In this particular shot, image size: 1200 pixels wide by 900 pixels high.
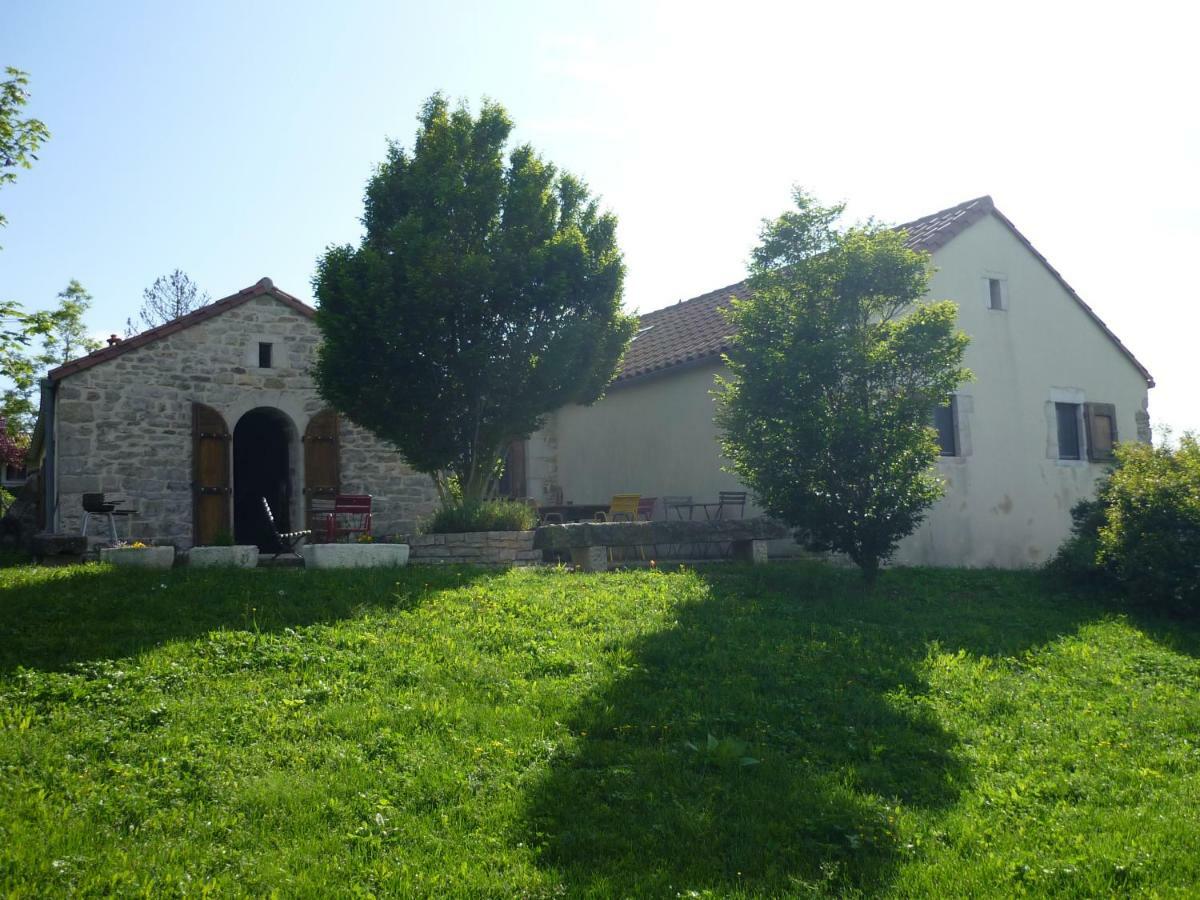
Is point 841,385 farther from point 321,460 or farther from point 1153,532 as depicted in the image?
point 321,460

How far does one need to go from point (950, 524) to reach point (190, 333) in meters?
11.7

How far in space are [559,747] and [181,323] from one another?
11.3m

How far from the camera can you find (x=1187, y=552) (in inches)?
462

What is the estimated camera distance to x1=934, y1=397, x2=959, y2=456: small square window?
15602 millimetres

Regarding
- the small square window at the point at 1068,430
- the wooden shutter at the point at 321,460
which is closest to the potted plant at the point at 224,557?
the wooden shutter at the point at 321,460

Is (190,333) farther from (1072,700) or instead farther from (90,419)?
(1072,700)

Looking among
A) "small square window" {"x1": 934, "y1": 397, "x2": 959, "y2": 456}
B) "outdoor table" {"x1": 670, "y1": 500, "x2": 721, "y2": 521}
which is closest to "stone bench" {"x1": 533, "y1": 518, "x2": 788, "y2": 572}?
"outdoor table" {"x1": 670, "y1": 500, "x2": 721, "y2": 521}

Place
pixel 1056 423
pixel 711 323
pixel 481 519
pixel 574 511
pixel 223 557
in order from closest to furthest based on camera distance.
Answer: pixel 223 557
pixel 481 519
pixel 574 511
pixel 1056 423
pixel 711 323

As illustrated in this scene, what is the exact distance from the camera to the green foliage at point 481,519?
1255cm

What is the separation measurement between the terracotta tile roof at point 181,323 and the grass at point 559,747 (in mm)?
5210

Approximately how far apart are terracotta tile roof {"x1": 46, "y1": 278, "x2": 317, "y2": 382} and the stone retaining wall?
4.38m

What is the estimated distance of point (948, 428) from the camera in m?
15.7

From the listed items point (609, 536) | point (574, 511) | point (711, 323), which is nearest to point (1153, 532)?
point (609, 536)

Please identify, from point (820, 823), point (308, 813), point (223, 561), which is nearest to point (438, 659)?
point (308, 813)
